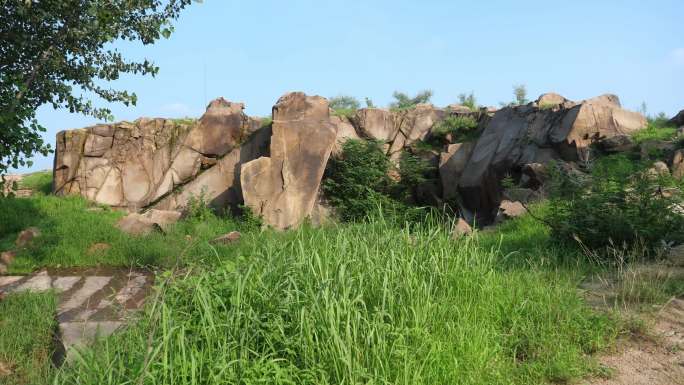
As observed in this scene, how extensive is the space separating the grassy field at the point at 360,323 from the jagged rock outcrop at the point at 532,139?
7685 mm

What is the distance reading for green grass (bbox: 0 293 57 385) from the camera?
17.4 feet

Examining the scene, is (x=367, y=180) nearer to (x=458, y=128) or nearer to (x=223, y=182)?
(x=458, y=128)

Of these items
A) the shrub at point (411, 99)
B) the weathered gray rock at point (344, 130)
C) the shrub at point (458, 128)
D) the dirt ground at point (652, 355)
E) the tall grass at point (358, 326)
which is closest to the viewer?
the tall grass at point (358, 326)

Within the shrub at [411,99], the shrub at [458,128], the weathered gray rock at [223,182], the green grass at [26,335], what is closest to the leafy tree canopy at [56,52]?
the green grass at [26,335]

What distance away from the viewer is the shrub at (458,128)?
16688mm

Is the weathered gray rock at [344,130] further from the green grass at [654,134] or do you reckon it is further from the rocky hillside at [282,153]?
the green grass at [654,134]

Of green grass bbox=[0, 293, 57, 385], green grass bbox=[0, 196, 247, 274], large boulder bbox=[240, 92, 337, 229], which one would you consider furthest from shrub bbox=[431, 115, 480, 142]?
green grass bbox=[0, 293, 57, 385]

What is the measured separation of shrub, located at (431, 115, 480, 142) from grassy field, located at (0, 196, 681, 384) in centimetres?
1040

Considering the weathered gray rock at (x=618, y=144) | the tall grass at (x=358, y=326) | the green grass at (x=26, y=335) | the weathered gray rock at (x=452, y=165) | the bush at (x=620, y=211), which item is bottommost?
the green grass at (x=26, y=335)

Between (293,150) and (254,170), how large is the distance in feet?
3.83

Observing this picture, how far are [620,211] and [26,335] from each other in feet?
23.0

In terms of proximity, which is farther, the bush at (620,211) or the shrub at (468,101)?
the shrub at (468,101)

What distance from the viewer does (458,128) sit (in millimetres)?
16875

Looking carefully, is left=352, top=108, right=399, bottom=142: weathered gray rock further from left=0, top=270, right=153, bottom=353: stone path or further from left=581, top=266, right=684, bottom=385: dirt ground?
left=581, top=266, right=684, bottom=385: dirt ground
